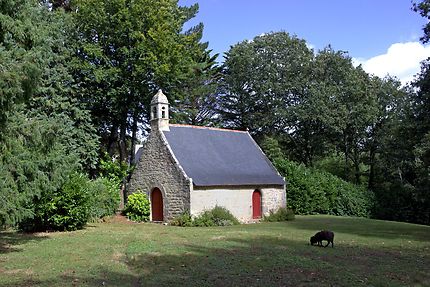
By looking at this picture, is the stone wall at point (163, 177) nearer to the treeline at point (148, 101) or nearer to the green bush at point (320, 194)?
the treeline at point (148, 101)

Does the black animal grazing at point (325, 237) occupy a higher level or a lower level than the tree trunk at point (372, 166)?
lower

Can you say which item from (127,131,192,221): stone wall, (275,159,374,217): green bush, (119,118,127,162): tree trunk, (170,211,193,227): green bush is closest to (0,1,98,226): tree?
A: (170,211,193,227): green bush

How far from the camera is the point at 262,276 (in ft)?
32.3

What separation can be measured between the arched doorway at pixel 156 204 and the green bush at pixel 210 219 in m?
1.70

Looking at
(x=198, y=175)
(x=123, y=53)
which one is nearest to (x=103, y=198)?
(x=198, y=175)

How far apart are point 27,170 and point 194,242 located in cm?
624

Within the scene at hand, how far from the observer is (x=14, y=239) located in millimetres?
16766

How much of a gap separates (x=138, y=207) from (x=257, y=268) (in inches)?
610

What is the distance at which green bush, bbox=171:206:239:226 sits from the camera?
22.6 metres

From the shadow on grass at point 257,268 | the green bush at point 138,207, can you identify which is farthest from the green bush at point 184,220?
the shadow on grass at point 257,268

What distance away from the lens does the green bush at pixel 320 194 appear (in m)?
30.7

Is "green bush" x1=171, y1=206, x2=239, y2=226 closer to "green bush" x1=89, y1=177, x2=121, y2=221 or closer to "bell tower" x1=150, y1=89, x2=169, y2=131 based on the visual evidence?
"green bush" x1=89, y1=177, x2=121, y2=221

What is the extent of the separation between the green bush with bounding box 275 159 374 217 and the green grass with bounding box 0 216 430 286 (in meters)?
12.6

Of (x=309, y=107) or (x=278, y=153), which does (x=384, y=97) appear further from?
(x=278, y=153)
